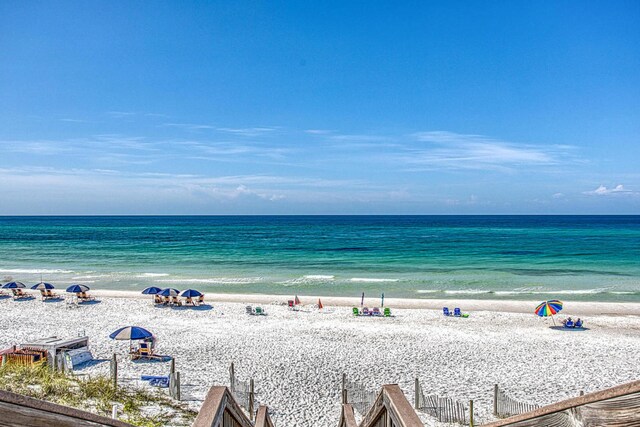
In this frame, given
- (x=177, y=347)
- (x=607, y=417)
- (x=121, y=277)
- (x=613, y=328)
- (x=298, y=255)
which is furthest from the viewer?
(x=298, y=255)

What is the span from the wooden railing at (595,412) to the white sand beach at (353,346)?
1052 centimetres

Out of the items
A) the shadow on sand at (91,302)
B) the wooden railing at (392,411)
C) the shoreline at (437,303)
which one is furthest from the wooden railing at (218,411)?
the shadow on sand at (91,302)

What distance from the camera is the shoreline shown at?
2509cm

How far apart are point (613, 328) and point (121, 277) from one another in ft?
111

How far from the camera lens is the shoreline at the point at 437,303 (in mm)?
25094

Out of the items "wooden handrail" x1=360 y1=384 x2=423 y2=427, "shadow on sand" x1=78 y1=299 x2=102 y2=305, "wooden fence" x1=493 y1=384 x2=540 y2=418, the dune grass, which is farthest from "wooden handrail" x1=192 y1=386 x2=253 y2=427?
"shadow on sand" x1=78 y1=299 x2=102 y2=305

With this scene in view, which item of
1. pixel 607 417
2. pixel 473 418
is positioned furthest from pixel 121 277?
pixel 607 417

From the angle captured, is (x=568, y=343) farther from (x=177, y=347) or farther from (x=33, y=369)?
(x=33, y=369)

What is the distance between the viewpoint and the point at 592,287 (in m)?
32.7

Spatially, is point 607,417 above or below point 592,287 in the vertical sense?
above

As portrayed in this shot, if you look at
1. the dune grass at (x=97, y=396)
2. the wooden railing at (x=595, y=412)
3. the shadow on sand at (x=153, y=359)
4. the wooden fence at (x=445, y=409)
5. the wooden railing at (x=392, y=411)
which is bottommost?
the shadow on sand at (x=153, y=359)

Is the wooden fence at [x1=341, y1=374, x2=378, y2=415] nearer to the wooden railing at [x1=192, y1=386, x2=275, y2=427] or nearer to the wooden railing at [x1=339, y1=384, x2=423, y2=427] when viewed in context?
the wooden railing at [x1=339, y1=384, x2=423, y2=427]

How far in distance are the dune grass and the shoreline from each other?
15668 mm

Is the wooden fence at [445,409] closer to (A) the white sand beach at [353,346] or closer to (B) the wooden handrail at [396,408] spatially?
(A) the white sand beach at [353,346]
